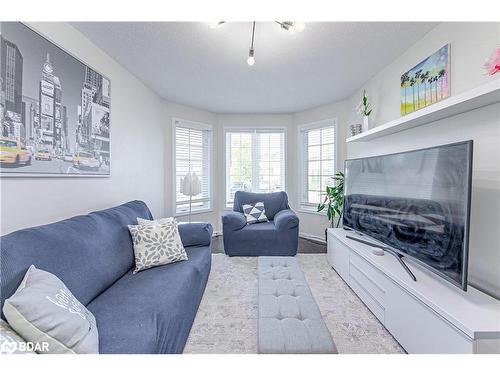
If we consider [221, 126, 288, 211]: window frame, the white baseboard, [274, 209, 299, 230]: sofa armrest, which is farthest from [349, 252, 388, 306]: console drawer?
[221, 126, 288, 211]: window frame

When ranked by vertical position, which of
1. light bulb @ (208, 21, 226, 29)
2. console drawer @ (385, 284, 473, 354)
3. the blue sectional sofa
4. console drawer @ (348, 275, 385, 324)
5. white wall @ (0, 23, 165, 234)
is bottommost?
console drawer @ (348, 275, 385, 324)

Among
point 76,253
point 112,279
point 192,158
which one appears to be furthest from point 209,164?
point 76,253

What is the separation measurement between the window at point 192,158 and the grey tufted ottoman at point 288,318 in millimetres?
2495

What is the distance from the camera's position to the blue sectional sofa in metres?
1.06

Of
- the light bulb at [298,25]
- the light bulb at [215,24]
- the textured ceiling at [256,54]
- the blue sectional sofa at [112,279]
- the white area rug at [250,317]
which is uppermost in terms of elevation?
the textured ceiling at [256,54]

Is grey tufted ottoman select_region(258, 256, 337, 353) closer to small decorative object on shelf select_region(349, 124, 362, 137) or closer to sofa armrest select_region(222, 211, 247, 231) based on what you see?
sofa armrest select_region(222, 211, 247, 231)

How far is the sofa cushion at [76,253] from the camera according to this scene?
3.48 feet

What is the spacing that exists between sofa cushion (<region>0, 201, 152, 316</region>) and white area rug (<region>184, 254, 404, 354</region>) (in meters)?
0.75

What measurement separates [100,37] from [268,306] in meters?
2.66

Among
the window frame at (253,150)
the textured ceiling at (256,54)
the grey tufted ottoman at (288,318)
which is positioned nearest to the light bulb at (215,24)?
the textured ceiling at (256,54)

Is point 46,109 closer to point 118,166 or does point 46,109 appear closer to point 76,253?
point 118,166

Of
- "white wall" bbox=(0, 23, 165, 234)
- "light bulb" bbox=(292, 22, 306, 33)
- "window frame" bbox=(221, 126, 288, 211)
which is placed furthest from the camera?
"window frame" bbox=(221, 126, 288, 211)

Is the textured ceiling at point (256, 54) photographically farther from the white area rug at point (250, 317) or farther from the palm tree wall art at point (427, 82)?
the white area rug at point (250, 317)
